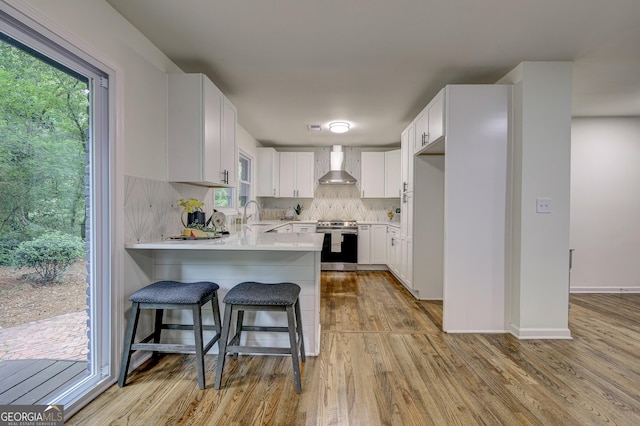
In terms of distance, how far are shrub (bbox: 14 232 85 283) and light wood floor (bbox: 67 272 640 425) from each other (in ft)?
2.56

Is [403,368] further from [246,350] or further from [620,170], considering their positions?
[620,170]

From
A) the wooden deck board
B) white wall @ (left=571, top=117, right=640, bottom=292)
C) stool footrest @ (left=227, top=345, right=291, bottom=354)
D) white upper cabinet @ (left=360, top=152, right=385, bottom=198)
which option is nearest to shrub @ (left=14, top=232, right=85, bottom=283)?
the wooden deck board

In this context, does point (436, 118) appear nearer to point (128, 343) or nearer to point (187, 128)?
point (187, 128)

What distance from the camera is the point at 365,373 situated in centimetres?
195

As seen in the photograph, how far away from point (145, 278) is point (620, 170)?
18.2 feet

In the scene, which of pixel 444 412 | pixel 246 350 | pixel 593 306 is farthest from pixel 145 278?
pixel 593 306

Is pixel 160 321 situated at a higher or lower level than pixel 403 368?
higher

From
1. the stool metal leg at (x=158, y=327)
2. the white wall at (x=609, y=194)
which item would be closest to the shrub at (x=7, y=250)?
the stool metal leg at (x=158, y=327)

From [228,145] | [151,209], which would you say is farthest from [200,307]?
[228,145]

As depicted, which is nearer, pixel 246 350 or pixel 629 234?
pixel 246 350

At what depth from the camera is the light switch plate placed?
2479mm

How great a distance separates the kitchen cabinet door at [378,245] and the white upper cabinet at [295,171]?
4.77ft

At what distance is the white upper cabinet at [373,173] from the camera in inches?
217

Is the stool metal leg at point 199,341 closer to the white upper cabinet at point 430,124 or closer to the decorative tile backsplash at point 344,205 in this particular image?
the white upper cabinet at point 430,124
